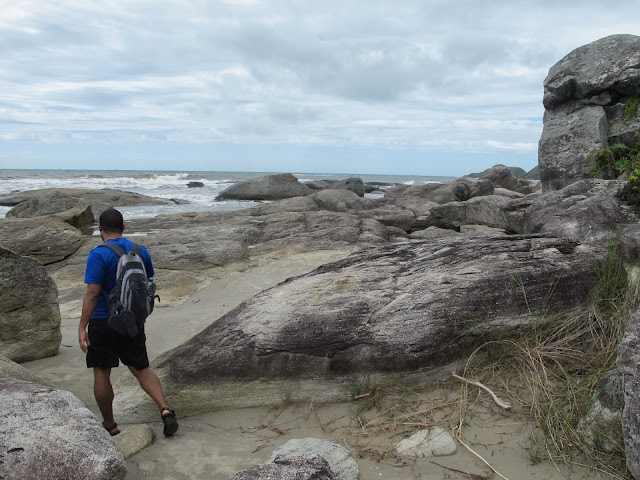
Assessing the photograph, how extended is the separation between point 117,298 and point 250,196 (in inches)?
974

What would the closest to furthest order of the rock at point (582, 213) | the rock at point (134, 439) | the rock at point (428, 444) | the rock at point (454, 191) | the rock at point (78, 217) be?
the rock at point (428, 444) → the rock at point (134, 439) → the rock at point (582, 213) → the rock at point (78, 217) → the rock at point (454, 191)

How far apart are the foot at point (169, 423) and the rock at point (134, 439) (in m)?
0.11

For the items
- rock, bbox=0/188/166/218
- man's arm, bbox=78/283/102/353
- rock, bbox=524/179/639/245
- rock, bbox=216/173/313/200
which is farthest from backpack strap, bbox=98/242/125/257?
rock, bbox=216/173/313/200

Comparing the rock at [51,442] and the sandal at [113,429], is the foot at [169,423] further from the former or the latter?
the rock at [51,442]

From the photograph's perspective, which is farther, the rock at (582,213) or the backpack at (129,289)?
the rock at (582,213)

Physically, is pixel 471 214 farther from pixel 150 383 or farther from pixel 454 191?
pixel 150 383

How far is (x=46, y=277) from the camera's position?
6.01 meters

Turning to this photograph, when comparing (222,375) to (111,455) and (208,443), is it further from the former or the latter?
(111,455)

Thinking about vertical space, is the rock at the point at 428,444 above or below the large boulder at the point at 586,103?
below

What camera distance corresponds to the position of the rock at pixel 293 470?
2750 millimetres

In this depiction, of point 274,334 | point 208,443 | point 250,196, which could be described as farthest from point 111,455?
point 250,196

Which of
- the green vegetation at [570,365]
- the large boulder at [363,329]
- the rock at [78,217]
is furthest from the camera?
the rock at [78,217]

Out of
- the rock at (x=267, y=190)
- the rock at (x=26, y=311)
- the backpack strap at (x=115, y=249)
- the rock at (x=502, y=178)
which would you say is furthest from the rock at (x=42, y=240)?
the rock at (x=502, y=178)

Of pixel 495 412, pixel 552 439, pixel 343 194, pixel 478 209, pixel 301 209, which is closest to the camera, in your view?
pixel 552 439
